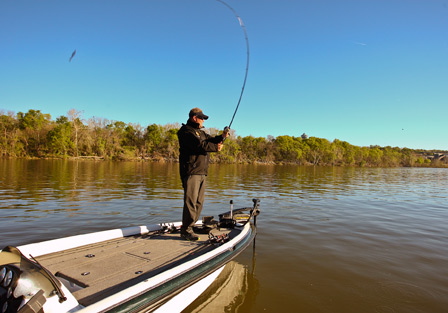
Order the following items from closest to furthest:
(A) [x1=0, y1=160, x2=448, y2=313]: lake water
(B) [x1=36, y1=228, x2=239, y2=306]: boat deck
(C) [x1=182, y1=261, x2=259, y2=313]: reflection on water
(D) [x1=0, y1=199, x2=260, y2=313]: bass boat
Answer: (D) [x1=0, y1=199, x2=260, y2=313]: bass boat, (B) [x1=36, y1=228, x2=239, y2=306]: boat deck, (C) [x1=182, y1=261, x2=259, y2=313]: reflection on water, (A) [x1=0, y1=160, x2=448, y2=313]: lake water

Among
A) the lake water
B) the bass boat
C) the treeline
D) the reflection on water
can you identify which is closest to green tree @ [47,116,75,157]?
the treeline

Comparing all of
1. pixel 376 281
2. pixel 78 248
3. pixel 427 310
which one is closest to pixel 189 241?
pixel 78 248

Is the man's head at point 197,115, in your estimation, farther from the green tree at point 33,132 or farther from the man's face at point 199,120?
the green tree at point 33,132

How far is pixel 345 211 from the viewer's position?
10258 mm

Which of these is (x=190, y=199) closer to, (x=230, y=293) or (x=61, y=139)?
(x=230, y=293)

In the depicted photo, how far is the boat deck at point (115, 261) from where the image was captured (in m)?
2.79

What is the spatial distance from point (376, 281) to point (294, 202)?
742cm

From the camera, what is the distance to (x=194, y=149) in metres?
4.40

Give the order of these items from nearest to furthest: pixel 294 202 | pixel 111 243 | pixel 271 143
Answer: pixel 111 243
pixel 294 202
pixel 271 143

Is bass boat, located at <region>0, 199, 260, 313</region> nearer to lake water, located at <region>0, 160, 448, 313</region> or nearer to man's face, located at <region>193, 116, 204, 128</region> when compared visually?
lake water, located at <region>0, 160, 448, 313</region>

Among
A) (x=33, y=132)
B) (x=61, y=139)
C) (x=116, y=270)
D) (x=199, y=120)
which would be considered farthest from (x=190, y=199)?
(x=33, y=132)

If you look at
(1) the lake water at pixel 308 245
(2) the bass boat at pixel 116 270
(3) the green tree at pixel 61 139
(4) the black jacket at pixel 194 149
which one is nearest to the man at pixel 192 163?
(4) the black jacket at pixel 194 149

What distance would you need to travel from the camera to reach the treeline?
181 ft

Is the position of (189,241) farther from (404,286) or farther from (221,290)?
(404,286)
